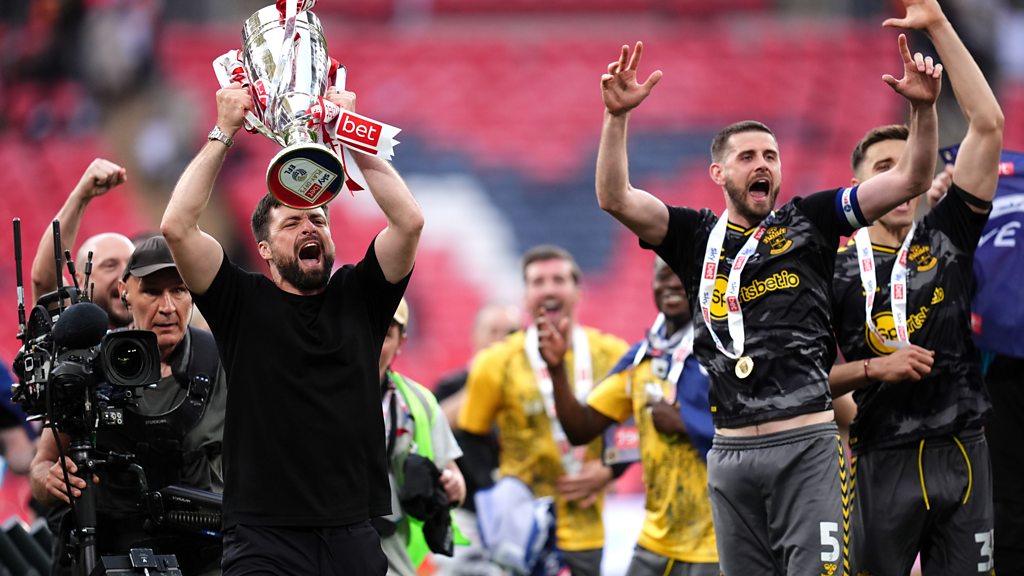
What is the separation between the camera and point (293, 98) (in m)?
4.54

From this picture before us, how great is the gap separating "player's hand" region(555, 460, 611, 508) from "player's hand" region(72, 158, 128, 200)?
3.11m

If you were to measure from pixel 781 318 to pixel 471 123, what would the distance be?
1322 centimetres

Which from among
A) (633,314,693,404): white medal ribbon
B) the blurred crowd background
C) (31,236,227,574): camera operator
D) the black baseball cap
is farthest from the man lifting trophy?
the blurred crowd background

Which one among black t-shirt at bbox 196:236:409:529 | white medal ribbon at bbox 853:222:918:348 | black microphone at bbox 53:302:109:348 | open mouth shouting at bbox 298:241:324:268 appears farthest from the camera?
white medal ribbon at bbox 853:222:918:348

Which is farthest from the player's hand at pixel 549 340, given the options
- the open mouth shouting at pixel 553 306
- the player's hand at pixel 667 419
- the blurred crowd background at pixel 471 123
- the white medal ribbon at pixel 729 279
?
the blurred crowd background at pixel 471 123

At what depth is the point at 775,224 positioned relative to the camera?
529 centimetres

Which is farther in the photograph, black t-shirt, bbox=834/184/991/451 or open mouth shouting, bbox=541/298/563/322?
open mouth shouting, bbox=541/298/563/322

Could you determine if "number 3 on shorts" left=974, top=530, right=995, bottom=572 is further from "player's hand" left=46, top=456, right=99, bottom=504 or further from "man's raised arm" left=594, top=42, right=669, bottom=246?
"player's hand" left=46, top=456, right=99, bottom=504

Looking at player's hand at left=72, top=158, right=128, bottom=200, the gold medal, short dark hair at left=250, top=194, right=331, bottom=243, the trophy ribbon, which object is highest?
player's hand at left=72, top=158, right=128, bottom=200

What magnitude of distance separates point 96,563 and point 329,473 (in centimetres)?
101

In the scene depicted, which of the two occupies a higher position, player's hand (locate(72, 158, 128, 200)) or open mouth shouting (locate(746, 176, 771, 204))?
player's hand (locate(72, 158, 128, 200))

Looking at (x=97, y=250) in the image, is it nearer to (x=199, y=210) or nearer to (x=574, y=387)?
(x=199, y=210)

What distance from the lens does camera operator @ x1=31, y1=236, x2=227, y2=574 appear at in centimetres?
526

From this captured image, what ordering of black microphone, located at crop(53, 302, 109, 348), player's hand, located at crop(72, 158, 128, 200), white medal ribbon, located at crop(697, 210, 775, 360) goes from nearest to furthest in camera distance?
black microphone, located at crop(53, 302, 109, 348) → white medal ribbon, located at crop(697, 210, 775, 360) → player's hand, located at crop(72, 158, 128, 200)
